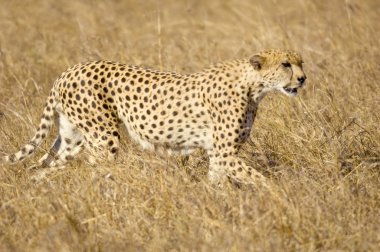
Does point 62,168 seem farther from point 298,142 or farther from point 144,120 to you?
point 298,142

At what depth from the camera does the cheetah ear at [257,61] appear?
5.20m

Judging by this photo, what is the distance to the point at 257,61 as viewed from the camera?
5.21 metres

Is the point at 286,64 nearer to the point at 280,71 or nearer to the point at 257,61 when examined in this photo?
the point at 280,71

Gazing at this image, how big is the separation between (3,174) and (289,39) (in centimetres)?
368

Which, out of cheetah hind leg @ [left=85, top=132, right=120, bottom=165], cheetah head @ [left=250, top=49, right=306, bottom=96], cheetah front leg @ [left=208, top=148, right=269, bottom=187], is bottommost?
cheetah front leg @ [left=208, top=148, right=269, bottom=187]

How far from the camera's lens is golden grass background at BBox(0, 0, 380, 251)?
4.20 metres

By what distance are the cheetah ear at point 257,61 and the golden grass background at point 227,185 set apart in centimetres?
48

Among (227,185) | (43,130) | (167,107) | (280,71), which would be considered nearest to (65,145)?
(43,130)

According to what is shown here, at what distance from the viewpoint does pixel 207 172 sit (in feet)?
18.0

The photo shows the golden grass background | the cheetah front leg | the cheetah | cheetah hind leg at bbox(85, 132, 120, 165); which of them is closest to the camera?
the golden grass background

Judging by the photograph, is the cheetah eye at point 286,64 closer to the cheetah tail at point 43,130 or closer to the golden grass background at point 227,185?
the golden grass background at point 227,185

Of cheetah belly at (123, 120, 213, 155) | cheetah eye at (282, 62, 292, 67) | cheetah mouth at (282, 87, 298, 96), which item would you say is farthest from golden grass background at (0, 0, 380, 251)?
cheetah eye at (282, 62, 292, 67)

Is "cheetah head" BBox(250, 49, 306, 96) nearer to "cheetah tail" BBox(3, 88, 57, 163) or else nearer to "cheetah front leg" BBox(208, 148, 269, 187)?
"cheetah front leg" BBox(208, 148, 269, 187)

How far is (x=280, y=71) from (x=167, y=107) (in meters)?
0.76
